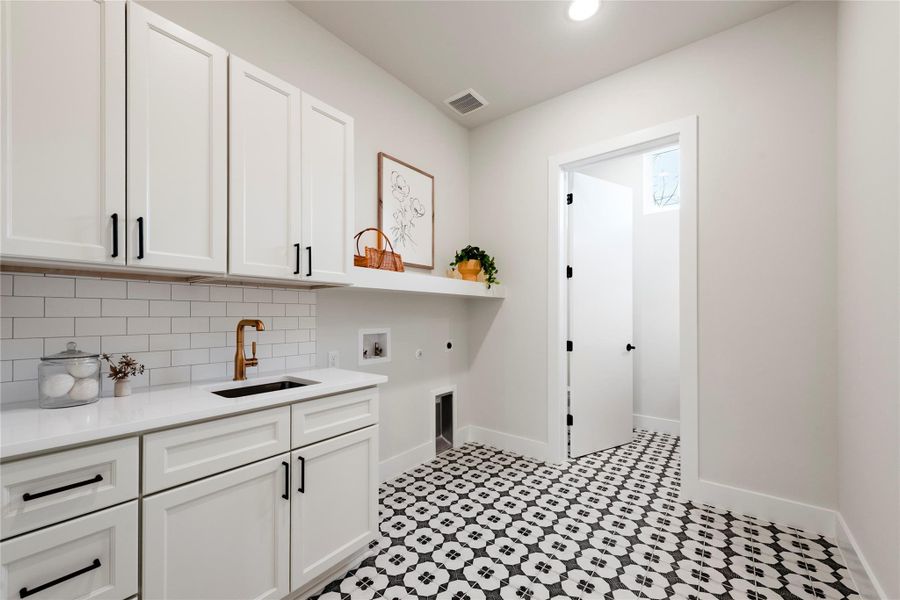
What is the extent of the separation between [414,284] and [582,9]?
1871 millimetres

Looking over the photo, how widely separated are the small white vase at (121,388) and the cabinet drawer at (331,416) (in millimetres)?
608

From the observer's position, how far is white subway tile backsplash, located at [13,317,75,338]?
1383mm

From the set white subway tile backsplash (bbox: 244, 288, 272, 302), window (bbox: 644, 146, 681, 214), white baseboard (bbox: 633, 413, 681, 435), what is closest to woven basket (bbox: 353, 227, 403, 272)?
white subway tile backsplash (bbox: 244, 288, 272, 302)

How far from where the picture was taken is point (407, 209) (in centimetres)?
300

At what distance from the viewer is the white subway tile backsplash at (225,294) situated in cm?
190

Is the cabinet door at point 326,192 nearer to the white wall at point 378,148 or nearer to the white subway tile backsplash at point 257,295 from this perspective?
the white subway tile backsplash at point 257,295

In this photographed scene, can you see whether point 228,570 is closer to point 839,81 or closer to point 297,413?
point 297,413

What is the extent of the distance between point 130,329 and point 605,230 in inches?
131

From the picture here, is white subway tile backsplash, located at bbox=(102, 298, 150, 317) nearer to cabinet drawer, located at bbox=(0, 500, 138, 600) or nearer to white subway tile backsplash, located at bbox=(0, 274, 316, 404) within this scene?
white subway tile backsplash, located at bbox=(0, 274, 316, 404)

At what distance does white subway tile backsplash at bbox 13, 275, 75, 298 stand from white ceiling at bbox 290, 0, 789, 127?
191cm

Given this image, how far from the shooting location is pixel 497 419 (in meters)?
3.44

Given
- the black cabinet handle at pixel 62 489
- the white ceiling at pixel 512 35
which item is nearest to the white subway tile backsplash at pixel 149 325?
the black cabinet handle at pixel 62 489

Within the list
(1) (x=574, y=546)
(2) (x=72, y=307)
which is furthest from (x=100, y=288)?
(1) (x=574, y=546)

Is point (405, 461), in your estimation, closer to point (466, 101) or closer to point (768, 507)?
point (768, 507)
